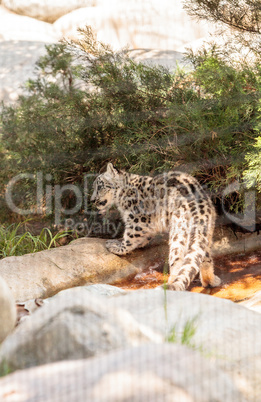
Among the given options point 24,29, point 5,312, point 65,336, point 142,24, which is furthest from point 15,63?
point 65,336

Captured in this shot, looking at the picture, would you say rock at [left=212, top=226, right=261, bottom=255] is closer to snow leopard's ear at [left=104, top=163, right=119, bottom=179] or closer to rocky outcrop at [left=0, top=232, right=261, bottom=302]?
rocky outcrop at [left=0, top=232, right=261, bottom=302]

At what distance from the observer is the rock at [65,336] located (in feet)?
7.48

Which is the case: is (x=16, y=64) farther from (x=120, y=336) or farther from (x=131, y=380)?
(x=131, y=380)

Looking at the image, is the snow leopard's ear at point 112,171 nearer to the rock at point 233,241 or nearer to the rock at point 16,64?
the rock at point 233,241

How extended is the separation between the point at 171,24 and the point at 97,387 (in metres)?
10.4

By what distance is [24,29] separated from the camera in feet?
42.2

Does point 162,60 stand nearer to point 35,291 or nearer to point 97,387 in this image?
point 35,291

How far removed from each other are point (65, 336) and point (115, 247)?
3626 mm

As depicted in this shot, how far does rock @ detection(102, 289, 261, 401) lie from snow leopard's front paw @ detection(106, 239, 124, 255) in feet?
9.39

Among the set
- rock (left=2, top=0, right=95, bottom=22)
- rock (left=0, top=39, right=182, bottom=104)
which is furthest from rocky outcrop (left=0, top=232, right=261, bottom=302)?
rock (left=2, top=0, right=95, bottom=22)

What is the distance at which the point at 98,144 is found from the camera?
6.86 metres

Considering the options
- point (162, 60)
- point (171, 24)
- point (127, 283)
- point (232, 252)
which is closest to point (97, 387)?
point (127, 283)

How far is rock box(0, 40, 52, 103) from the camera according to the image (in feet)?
37.4

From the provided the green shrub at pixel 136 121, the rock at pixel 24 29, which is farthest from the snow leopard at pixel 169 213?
the rock at pixel 24 29
